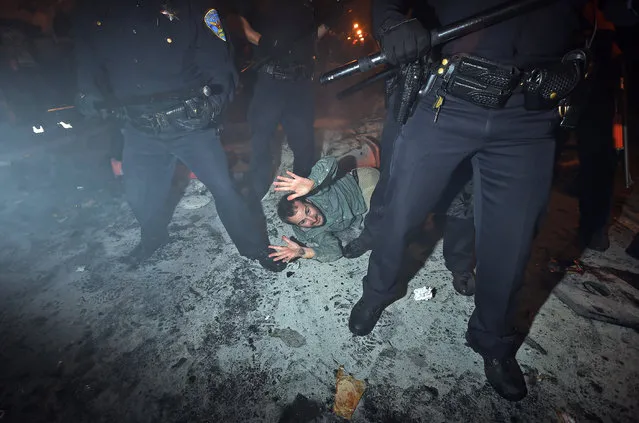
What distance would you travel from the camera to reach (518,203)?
1448 mm

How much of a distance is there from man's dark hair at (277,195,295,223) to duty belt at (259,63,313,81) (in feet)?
4.71

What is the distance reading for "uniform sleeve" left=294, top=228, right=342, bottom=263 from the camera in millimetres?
2830

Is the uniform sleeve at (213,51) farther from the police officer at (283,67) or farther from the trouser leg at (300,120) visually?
the trouser leg at (300,120)

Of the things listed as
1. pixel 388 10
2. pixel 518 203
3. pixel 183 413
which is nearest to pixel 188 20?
pixel 388 10

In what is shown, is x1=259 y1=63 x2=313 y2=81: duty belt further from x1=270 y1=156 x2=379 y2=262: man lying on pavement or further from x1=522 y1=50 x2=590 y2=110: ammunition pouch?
x1=522 y1=50 x2=590 y2=110: ammunition pouch

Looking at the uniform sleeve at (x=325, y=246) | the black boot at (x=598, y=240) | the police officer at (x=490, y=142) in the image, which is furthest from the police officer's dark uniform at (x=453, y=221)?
the black boot at (x=598, y=240)

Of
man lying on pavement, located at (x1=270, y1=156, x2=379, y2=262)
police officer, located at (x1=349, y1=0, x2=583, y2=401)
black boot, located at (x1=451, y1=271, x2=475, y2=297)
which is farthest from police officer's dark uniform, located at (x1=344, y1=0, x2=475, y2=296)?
police officer, located at (x1=349, y1=0, x2=583, y2=401)

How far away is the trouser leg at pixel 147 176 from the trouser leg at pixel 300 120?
1.38m

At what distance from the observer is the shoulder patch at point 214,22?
2.39m

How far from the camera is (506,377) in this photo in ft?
5.89

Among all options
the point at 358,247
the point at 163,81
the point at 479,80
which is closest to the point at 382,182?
the point at 358,247

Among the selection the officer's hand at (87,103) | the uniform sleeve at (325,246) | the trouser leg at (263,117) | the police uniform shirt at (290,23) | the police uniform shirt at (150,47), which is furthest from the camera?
the trouser leg at (263,117)

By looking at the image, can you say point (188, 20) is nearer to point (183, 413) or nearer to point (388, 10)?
point (388, 10)

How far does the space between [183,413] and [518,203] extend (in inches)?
90.9
